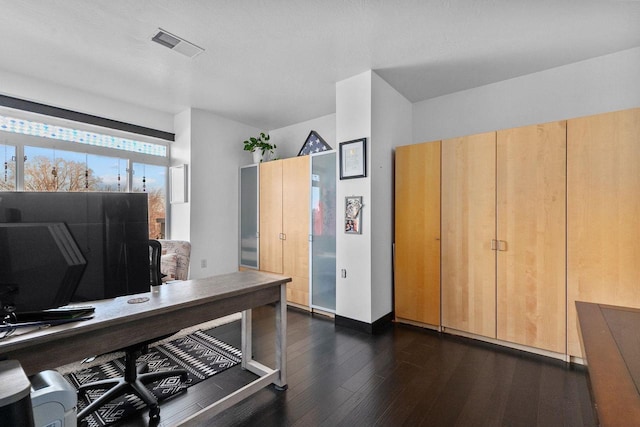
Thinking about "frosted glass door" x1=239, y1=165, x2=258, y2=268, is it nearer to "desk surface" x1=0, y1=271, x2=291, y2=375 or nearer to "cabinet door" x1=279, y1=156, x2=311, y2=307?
"cabinet door" x1=279, y1=156, x2=311, y2=307

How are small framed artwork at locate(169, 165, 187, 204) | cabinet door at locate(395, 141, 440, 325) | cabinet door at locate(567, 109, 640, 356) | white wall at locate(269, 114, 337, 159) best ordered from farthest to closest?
white wall at locate(269, 114, 337, 159), small framed artwork at locate(169, 165, 187, 204), cabinet door at locate(395, 141, 440, 325), cabinet door at locate(567, 109, 640, 356)

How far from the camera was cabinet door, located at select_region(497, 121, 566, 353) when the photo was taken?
94.8 inches

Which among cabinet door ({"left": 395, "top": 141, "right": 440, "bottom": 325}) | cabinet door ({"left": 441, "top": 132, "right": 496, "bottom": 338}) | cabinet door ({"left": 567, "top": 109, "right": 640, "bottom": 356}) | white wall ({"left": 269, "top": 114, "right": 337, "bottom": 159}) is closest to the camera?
cabinet door ({"left": 567, "top": 109, "right": 640, "bottom": 356})

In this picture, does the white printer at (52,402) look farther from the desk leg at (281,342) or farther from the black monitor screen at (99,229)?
the desk leg at (281,342)

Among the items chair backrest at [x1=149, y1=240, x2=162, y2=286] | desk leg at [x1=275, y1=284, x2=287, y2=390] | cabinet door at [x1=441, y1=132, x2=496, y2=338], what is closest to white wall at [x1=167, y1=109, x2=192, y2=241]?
chair backrest at [x1=149, y1=240, x2=162, y2=286]

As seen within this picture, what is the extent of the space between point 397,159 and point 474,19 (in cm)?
142

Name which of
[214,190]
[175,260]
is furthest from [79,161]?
[175,260]

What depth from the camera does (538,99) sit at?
9.80 feet

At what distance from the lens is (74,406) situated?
1.13m

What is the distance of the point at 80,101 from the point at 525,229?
500 centimetres

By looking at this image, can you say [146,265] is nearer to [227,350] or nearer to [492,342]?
[227,350]

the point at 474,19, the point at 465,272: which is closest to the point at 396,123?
the point at 474,19

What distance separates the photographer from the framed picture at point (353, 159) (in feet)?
9.95

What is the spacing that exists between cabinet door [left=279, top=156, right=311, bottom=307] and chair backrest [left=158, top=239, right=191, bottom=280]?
1256 millimetres
